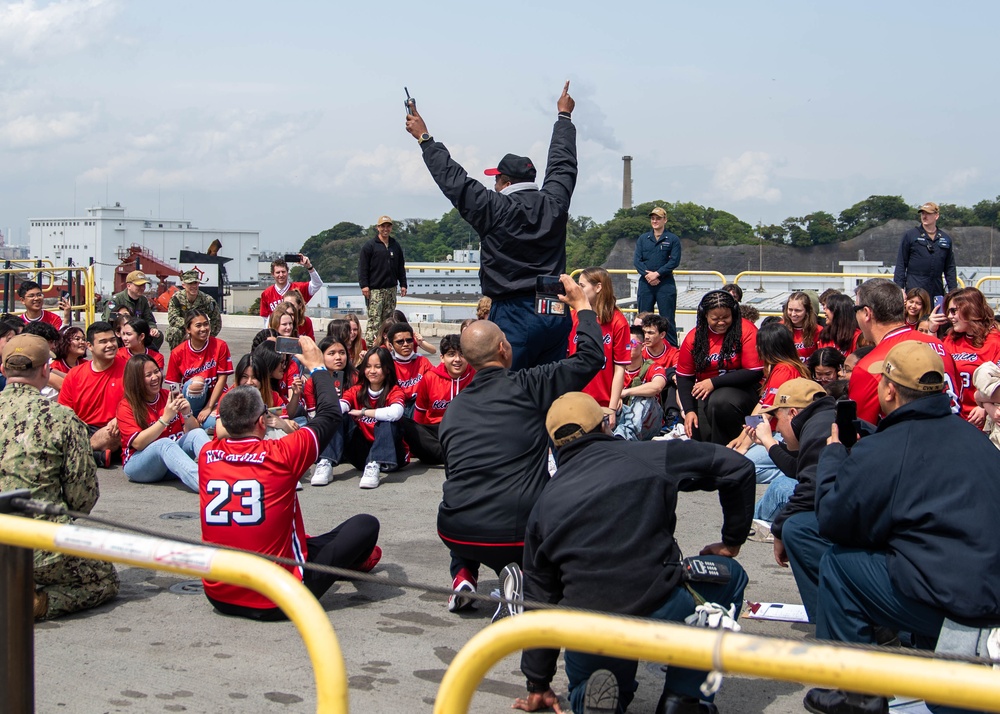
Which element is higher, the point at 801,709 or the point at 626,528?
the point at 626,528

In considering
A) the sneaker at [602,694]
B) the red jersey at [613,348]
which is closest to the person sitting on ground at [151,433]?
the red jersey at [613,348]

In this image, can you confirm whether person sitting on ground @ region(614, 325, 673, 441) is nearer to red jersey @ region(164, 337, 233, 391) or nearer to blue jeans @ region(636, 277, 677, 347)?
blue jeans @ region(636, 277, 677, 347)

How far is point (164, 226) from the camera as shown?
11738cm

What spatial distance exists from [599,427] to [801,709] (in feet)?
4.97

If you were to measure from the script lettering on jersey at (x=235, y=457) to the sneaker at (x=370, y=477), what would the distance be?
3420 mm

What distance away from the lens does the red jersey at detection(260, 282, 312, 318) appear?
1378 centimetres

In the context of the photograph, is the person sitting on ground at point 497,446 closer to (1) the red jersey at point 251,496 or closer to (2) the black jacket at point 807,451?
(1) the red jersey at point 251,496

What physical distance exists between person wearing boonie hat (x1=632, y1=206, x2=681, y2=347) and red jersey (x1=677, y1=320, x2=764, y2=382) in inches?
165

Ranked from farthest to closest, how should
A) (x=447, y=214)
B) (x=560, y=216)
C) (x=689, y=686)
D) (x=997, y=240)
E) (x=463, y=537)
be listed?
1. (x=447, y=214)
2. (x=997, y=240)
3. (x=560, y=216)
4. (x=463, y=537)
5. (x=689, y=686)

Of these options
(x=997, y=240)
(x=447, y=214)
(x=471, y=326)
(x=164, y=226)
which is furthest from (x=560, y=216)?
(x=164, y=226)

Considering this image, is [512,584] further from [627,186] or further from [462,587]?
[627,186]

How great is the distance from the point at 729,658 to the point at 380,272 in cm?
1274

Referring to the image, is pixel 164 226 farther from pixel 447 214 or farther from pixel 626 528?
pixel 626 528

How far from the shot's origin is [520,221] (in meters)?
6.90
